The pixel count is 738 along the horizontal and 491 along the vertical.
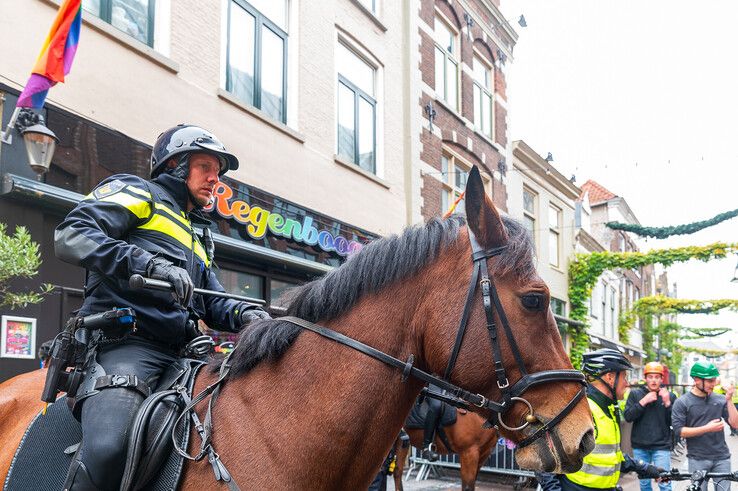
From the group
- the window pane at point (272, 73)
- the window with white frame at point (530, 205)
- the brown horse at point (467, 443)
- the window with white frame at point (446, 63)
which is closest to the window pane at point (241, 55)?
the window pane at point (272, 73)

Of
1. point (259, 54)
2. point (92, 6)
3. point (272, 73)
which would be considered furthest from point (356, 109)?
point (92, 6)

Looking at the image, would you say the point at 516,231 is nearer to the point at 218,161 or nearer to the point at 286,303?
the point at 286,303

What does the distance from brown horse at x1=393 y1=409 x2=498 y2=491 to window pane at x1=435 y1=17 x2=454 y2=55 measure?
10716 millimetres

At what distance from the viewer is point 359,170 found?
12133 millimetres

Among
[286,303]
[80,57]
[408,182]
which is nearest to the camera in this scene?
[286,303]

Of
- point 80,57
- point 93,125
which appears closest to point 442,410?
point 93,125

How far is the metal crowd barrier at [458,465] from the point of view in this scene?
10.8 metres

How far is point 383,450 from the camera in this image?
231 cm

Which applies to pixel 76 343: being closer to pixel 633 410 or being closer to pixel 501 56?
pixel 633 410

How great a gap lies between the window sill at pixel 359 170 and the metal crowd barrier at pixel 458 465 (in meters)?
5.37

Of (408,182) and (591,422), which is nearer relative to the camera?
(591,422)

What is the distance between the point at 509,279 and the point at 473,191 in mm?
354

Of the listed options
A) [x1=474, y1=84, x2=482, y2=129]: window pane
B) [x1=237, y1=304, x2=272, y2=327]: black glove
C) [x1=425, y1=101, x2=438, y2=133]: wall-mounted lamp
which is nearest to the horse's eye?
[x1=237, y1=304, x2=272, y2=327]: black glove

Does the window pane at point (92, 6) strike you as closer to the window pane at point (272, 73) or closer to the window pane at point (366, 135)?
the window pane at point (272, 73)
